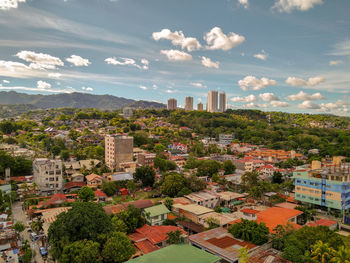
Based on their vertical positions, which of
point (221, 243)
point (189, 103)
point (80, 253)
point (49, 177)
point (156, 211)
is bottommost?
point (221, 243)

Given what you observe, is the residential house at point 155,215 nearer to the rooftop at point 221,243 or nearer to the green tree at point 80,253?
the rooftop at point 221,243

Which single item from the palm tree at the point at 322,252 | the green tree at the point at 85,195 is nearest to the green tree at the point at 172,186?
the green tree at the point at 85,195

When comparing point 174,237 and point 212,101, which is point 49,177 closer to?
point 174,237

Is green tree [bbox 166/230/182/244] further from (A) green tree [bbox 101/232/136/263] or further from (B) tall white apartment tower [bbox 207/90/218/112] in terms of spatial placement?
(B) tall white apartment tower [bbox 207/90/218/112]

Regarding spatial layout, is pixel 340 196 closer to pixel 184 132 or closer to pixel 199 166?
pixel 199 166

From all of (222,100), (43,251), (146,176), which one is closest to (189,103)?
(222,100)

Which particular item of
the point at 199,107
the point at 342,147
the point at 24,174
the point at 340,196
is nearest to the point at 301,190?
the point at 340,196
